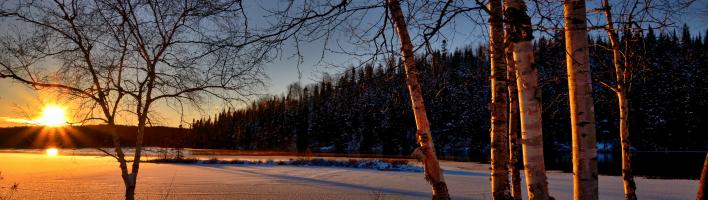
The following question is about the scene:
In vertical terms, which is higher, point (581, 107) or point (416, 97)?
point (416, 97)

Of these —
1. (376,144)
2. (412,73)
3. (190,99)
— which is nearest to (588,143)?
(412,73)

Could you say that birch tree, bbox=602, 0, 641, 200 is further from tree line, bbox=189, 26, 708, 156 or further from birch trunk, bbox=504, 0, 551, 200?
tree line, bbox=189, 26, 708, 156

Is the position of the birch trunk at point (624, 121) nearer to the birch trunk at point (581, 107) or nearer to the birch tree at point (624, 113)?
the birch tree at point (624, 113)

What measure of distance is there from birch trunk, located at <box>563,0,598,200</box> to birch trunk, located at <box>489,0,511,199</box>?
1318 mm

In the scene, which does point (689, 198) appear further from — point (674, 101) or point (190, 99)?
point (674, 101)

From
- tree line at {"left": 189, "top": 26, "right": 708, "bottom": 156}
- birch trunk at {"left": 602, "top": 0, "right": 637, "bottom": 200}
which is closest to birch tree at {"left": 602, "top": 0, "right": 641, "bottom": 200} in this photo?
birch trunk at {"left": 602, "top": 0, "right": 637, "bottom": 200}

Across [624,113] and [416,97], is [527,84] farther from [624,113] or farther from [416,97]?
[624,113]

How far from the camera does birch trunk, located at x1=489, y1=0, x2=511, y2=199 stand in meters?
5.11

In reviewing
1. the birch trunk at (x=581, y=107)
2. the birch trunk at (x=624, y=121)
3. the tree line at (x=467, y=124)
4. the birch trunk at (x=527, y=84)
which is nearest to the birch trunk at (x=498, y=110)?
the birch trunk at (x=581, y=107)

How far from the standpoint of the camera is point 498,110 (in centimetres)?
508

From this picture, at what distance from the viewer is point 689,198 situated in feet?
39.1

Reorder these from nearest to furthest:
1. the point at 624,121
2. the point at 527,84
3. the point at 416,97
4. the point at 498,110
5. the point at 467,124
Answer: the point at 527,84 < the point at 416,97 < the point at 498,110 < the point at 624,121 < the point at 467,124

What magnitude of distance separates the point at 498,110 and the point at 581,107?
147cm

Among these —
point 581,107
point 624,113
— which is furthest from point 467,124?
point 581,107
